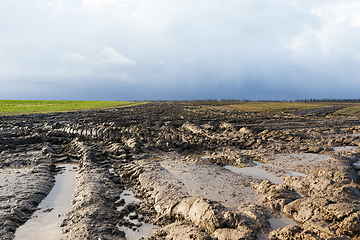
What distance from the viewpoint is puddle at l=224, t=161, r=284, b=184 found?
8919mm

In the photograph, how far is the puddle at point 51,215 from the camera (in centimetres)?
520

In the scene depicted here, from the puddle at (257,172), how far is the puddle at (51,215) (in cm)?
713

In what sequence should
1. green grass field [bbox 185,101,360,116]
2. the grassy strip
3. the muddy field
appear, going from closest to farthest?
1. the muddy field
2. green grass field [bbox 185,101,360,116]
3. the grassy strip

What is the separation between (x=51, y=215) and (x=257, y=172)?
8327 mm

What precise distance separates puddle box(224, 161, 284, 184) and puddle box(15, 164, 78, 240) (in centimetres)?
713

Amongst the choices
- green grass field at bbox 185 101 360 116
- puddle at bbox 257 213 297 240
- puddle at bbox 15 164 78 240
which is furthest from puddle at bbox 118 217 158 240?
green grass field at bbox 185 101 360 116

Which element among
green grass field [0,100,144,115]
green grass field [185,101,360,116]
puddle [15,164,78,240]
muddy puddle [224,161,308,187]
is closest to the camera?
puddle [15,164,78,240]

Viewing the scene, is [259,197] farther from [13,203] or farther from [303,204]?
[13,203]

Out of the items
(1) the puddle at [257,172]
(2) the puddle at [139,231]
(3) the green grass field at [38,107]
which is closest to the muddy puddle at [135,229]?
(2) the puddle at [139,231]

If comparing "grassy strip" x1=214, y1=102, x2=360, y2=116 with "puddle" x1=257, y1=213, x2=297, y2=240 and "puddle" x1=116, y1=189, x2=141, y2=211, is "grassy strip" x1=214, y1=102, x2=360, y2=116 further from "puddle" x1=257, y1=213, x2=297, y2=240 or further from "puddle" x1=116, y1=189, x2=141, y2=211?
"puddle" x1=116, y1=189, x2=141, y2=211

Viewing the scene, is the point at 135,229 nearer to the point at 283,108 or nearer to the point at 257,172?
the point at 257,172

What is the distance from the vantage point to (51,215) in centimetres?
606

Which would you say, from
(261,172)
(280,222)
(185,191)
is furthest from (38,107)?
(280,222)

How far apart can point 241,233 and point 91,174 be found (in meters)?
6.60
